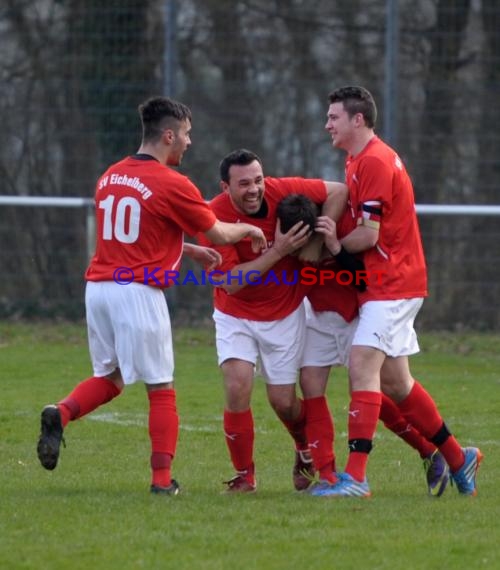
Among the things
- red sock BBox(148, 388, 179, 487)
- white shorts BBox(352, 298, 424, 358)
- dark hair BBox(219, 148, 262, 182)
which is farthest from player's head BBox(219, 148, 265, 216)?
red sock BBox(148, 388, 179, 487)

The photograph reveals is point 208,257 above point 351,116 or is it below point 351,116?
below

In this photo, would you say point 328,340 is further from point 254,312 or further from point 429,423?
point 429,423

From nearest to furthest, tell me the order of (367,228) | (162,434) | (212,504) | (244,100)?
(212,504), (367,228), (162,434), (244,100)

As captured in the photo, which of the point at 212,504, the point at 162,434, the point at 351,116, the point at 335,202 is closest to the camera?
the point at 212,504

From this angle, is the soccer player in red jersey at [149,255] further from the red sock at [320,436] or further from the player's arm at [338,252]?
the red sock at [320,436]

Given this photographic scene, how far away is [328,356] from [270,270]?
0.52m

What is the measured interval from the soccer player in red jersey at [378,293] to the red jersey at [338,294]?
104mm

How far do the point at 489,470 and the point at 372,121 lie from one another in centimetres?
216

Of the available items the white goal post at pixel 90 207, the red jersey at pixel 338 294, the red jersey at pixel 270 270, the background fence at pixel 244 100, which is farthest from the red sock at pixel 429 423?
the background fence at pixel 244 100

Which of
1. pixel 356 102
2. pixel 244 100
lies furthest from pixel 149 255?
pixel 244 100

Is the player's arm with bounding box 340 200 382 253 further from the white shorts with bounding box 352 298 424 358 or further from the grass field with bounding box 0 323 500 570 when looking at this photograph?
the grass field with bounding box 0 323 500 570

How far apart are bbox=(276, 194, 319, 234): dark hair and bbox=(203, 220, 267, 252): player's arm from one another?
0.44 ft

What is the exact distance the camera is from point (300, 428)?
24.2 feet

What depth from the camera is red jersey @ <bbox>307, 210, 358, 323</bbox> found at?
23.4 ft
